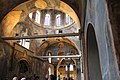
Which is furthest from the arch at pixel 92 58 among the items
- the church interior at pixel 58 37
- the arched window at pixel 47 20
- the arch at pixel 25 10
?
the arched window at pixel 47 20

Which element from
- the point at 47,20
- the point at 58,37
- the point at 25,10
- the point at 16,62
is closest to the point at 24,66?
the point at 16,62

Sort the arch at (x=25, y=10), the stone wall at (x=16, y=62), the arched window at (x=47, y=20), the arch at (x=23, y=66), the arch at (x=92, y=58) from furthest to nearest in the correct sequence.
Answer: the arched window at (x=47, y=20) → the arch at (x=23, y=66) → the stone wall at (x=16, y=62) → the arch at (x=25, y=10) → the arch at (x=92, y=58)

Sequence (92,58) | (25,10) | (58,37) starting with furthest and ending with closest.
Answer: (58,37) < (25,10) < (92,58)

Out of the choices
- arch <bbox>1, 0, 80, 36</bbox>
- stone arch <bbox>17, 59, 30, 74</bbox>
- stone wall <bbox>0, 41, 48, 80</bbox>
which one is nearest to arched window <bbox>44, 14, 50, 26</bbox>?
stone wall <bbox>0, 41, 48, 80</bbox>

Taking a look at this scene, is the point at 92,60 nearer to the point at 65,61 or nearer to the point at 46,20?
the point at 46,20

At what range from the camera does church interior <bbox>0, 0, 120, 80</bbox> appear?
1.74m

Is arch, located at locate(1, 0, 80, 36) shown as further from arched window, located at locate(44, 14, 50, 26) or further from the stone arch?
arched window, located at locate(44, 14, 50, 26)

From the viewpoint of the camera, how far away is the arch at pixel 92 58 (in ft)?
16.8

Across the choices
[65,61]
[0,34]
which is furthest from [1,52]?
[65,61]

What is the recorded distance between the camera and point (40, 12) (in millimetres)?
21438

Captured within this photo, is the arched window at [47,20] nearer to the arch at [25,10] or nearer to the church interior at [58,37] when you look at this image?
the church interior at [58,37]

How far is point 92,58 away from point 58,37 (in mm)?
10650

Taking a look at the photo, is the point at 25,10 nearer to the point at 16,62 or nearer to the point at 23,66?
the point at 16,62

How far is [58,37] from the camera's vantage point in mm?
16094
